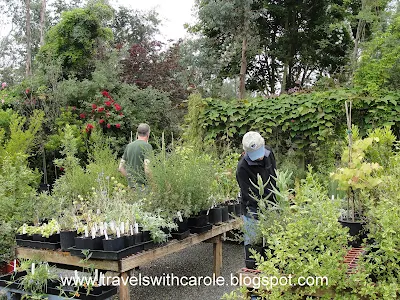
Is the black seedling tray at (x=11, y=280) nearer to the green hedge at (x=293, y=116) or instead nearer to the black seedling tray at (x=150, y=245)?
the black seedling tray at (x=150, y=245)

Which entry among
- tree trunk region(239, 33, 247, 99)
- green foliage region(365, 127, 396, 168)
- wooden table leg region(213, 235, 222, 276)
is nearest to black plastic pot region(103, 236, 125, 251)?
wooden table leg region(213, 235, 222, 276)

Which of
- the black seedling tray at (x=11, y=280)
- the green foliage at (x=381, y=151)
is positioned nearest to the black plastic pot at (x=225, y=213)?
the green foliage at (x=381, y=151)

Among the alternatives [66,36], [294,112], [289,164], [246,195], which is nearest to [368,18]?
[294,112]

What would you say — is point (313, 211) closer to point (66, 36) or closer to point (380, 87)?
point (380, 87)

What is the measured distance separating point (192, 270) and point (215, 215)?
84cm

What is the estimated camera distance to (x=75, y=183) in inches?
205

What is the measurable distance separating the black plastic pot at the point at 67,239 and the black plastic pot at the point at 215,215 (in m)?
1.49

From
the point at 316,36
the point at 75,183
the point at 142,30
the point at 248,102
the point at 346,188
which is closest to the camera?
the point at 346,188

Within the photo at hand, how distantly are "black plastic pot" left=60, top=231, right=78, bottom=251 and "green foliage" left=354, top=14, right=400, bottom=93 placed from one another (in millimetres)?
4865

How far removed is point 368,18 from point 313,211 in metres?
8.41

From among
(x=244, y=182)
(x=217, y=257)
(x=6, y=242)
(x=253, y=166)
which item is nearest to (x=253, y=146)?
(x=253, y=166)

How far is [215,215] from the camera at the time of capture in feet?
14.7

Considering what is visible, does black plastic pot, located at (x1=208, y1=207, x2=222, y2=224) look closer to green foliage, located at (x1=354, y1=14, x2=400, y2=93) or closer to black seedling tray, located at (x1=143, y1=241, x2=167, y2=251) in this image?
black seedling tray, located at (x1=143, y1=241, x2=167, y2=251)

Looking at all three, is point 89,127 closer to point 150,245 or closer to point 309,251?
point 150,245
